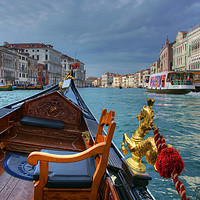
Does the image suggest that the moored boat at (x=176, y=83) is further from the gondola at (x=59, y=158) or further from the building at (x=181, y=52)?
the gondola at (x=59, y=158)

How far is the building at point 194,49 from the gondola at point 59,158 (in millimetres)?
15490

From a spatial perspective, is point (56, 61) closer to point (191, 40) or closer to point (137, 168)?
point (191, 40)

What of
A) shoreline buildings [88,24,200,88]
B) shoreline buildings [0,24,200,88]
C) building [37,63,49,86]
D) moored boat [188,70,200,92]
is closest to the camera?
moored boat [188,70,200,92]

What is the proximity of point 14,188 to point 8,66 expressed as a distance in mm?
21453

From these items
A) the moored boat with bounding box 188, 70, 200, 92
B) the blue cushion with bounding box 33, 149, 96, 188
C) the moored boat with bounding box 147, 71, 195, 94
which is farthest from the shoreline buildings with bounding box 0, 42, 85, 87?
the blue cushion with bounding box 33, 149, 96, 188

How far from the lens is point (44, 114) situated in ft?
6.08

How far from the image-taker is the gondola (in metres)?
0.64

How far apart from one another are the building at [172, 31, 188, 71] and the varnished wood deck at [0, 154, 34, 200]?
18.4 metres

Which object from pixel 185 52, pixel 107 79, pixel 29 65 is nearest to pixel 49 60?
pixel 29 65

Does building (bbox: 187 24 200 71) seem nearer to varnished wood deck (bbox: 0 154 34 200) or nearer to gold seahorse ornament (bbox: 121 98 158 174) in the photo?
gold seahorse ornament (bbox: 121 98 158 174)

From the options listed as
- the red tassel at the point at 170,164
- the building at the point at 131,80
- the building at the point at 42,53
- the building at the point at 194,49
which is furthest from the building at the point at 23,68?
the building at the point at 131,80

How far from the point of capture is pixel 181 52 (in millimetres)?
17594

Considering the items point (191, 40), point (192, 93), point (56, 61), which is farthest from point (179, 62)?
point (56, 61)

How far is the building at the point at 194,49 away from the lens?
46.9 feet
